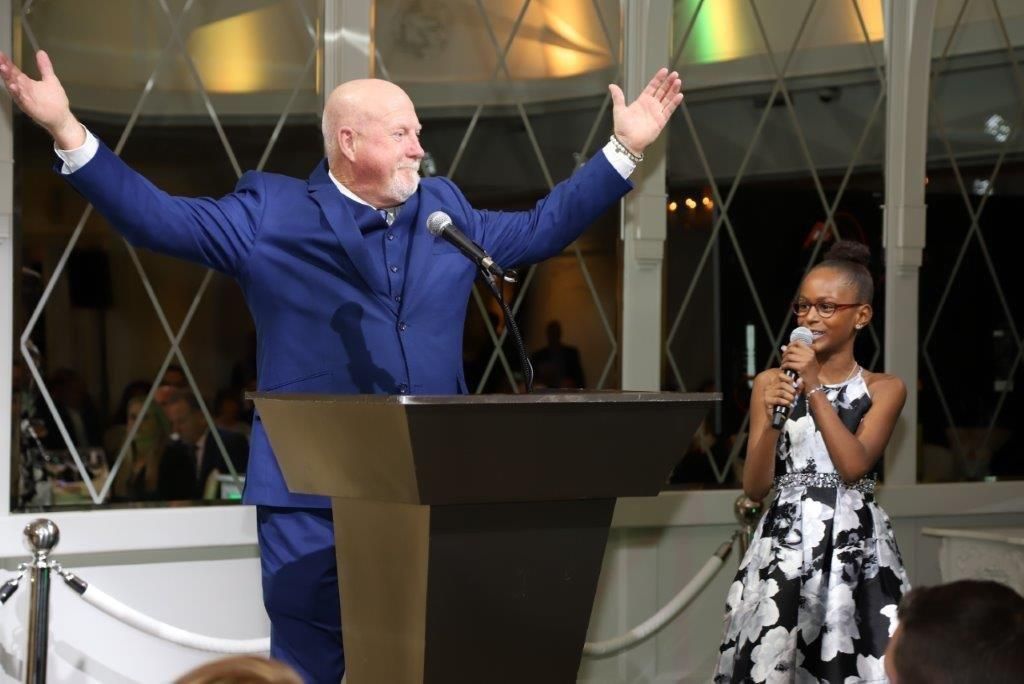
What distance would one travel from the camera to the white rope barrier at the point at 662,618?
4078mm

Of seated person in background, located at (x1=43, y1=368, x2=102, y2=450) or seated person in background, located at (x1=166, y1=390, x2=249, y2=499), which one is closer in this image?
seated person in background, located at (x1=43, y1=368, x2=102, y2=450)

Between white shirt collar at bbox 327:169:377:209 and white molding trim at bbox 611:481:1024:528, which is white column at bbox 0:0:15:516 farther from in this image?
white molding trim at bbox 611:481:1024:528

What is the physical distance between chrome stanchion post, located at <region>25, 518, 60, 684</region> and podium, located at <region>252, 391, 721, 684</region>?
1.08 m

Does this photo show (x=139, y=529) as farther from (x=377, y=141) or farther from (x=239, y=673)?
(x=239, y=673)

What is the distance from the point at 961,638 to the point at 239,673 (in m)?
0.85

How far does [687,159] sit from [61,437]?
2003mm

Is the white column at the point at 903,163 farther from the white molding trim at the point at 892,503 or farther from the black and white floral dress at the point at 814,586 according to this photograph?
the black and white floral dress at the point at 814,586

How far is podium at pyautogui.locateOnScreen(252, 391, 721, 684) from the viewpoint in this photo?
7.05 ft

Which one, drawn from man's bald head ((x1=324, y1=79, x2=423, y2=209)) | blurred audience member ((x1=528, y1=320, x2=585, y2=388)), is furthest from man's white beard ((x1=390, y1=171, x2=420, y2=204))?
blurred audience member ((x1=528, y1=320, x2=585, y2=388))

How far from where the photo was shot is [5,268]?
3617 millimetres

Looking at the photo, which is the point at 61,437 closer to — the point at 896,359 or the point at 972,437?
the point at 896,359

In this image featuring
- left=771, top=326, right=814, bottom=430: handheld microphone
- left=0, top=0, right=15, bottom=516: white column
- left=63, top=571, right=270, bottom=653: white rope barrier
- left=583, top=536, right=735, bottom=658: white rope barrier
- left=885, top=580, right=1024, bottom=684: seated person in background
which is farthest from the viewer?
left=583, top=536, right=735, bottom=658: white rope barrier

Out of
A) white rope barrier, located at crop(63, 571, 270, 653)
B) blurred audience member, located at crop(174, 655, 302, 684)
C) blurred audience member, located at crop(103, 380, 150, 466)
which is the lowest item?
white rope barrier, located at crop(63, 571, 270, 653)

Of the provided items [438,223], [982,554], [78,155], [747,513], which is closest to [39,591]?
[78,155]
